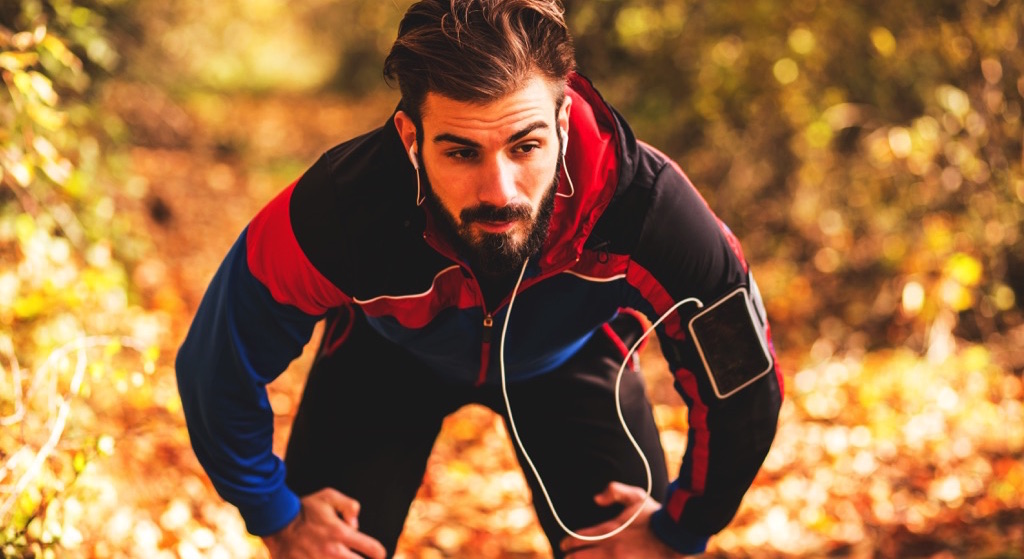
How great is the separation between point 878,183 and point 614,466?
3.79m

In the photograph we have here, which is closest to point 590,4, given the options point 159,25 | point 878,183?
point 878,183

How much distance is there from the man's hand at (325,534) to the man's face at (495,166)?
36.1 inches

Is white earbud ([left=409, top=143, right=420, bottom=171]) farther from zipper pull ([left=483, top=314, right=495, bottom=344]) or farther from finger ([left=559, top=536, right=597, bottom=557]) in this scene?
finger ([left=559, top=536, right=597, bottom=557])

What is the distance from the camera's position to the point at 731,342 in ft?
7.30

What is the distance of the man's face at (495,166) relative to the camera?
6.48 ft

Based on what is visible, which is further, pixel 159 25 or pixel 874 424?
pixel 159 25

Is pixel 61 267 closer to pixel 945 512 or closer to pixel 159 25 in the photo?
pixel 945 512

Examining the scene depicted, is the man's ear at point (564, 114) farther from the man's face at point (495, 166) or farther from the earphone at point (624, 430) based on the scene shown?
the earphone at point (624, 430)

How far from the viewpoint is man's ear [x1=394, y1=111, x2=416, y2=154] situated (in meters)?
2.09

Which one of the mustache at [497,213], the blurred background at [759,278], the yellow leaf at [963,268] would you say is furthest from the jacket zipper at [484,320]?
the yellow leaf at [963,268]

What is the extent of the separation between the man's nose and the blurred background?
1.25 meters

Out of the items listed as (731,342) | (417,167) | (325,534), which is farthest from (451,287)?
(325,534)

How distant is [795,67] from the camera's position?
5105mm

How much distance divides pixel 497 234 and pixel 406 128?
0.34 meters
